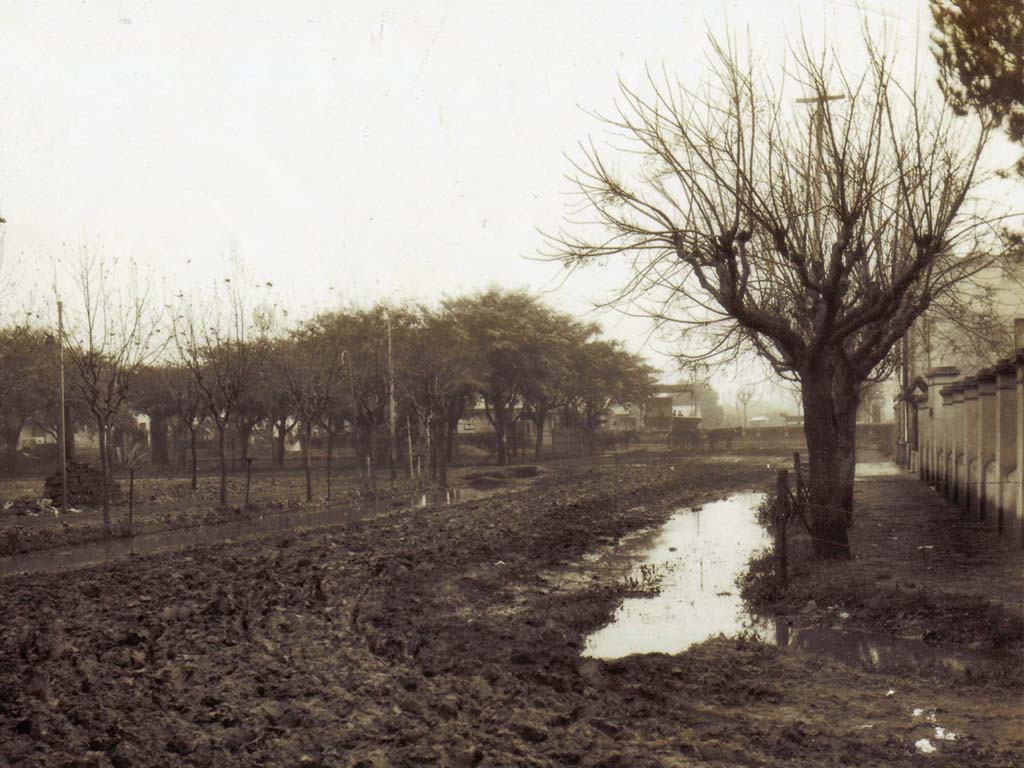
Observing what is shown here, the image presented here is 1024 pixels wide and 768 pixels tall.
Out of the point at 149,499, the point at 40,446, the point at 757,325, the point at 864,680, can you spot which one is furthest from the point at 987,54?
the point at 40,446

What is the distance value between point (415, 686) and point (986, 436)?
12583 mm

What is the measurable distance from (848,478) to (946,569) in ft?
9.26

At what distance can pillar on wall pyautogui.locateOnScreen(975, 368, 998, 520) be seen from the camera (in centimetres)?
1557

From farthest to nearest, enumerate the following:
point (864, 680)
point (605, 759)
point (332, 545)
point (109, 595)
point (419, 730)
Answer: point (332, 545) → point (109, 595) → point (864, 680) → point (419, 730) → point (605, 759)

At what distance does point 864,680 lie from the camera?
7.52 m

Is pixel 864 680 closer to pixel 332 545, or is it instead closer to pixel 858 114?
pixel 858 114

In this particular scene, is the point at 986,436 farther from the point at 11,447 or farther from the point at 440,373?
the point at 11,447

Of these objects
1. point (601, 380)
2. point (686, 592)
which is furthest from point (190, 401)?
point (601, 380)

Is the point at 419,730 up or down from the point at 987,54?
down

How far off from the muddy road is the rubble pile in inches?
486

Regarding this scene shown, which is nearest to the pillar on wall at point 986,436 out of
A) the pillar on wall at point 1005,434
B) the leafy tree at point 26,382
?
the pillar on wall at point 1005,434

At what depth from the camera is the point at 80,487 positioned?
24.5 metres

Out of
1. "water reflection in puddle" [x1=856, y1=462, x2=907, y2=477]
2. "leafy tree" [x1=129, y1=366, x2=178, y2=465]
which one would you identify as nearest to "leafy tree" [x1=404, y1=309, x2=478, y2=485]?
"leafy tree" [x1=129, y1=366, x2=178, y2=465]

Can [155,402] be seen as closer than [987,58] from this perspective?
No
